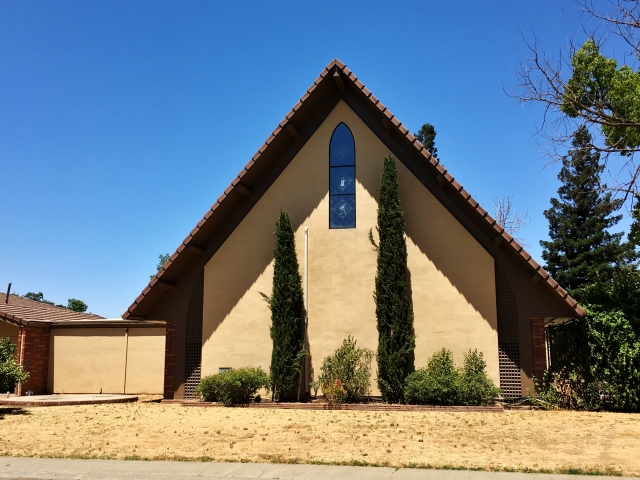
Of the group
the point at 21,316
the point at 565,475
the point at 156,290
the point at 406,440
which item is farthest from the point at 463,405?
the point at 21,316

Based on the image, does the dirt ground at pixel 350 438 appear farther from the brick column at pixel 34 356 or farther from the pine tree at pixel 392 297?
the brick column at pixel 34 356

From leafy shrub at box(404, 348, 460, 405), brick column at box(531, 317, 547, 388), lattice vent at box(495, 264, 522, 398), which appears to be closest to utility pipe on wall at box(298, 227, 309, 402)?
leafy shrub at box(404, 348, 460, 405)

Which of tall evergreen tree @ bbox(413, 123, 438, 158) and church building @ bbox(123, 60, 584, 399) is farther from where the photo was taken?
tall evergreen tree @ bbox(413, 123, 438, 158)

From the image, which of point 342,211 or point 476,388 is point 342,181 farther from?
point 476,388

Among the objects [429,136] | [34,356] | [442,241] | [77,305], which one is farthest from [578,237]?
[77,305]

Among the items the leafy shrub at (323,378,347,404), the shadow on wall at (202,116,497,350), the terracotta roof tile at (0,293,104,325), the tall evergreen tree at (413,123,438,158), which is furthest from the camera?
the tall evergreen tree at (413,123,438,158)

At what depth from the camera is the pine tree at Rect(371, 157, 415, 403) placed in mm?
15508

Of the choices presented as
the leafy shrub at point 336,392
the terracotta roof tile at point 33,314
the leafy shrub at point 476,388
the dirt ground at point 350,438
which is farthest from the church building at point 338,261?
the terracotta roof tile at point 33,314

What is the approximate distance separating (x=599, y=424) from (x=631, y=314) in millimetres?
3377

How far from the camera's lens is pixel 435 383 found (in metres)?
14.6

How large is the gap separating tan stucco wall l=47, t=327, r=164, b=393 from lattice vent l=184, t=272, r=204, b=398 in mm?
5106

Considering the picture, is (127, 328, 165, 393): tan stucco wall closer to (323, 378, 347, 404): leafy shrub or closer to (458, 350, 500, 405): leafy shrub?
(323, 378, 347, 404): leafy shrub

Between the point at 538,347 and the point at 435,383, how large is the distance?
2828 mm

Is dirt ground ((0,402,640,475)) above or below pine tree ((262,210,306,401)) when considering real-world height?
below
